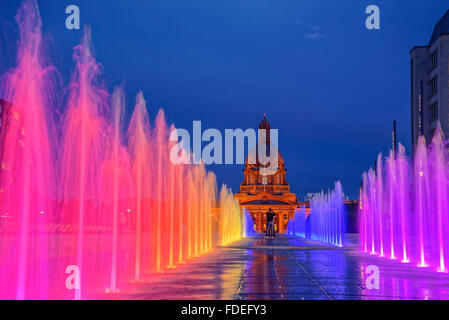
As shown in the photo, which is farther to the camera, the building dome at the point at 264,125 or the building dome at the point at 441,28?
the building dome at the point at 264,125

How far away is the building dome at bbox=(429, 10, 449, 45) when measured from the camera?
2699 inches

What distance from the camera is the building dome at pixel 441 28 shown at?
68.6 metres


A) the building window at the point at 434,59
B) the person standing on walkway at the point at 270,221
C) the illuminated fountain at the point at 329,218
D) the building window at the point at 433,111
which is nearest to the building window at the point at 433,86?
the building window at the point at 433,111

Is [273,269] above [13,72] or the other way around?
the other way around

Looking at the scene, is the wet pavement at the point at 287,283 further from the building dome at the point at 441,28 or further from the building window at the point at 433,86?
the building dome at the point at 441,28

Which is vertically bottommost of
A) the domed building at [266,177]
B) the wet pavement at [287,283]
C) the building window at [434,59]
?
the wet pavement at [287,283]

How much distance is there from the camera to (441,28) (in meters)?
70.1

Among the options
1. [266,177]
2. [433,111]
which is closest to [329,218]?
[433,111]

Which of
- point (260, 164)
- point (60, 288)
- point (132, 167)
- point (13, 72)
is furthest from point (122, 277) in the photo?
point (260, 164)

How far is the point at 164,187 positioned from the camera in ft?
92.0

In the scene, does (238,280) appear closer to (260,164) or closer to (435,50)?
(435,50)

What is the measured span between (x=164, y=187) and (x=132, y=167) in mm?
6223

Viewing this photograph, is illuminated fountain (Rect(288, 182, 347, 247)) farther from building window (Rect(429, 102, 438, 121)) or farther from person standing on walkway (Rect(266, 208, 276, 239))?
building window (Rect(429, 102, 438, 121))

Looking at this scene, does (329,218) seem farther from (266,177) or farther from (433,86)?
(266,177)
